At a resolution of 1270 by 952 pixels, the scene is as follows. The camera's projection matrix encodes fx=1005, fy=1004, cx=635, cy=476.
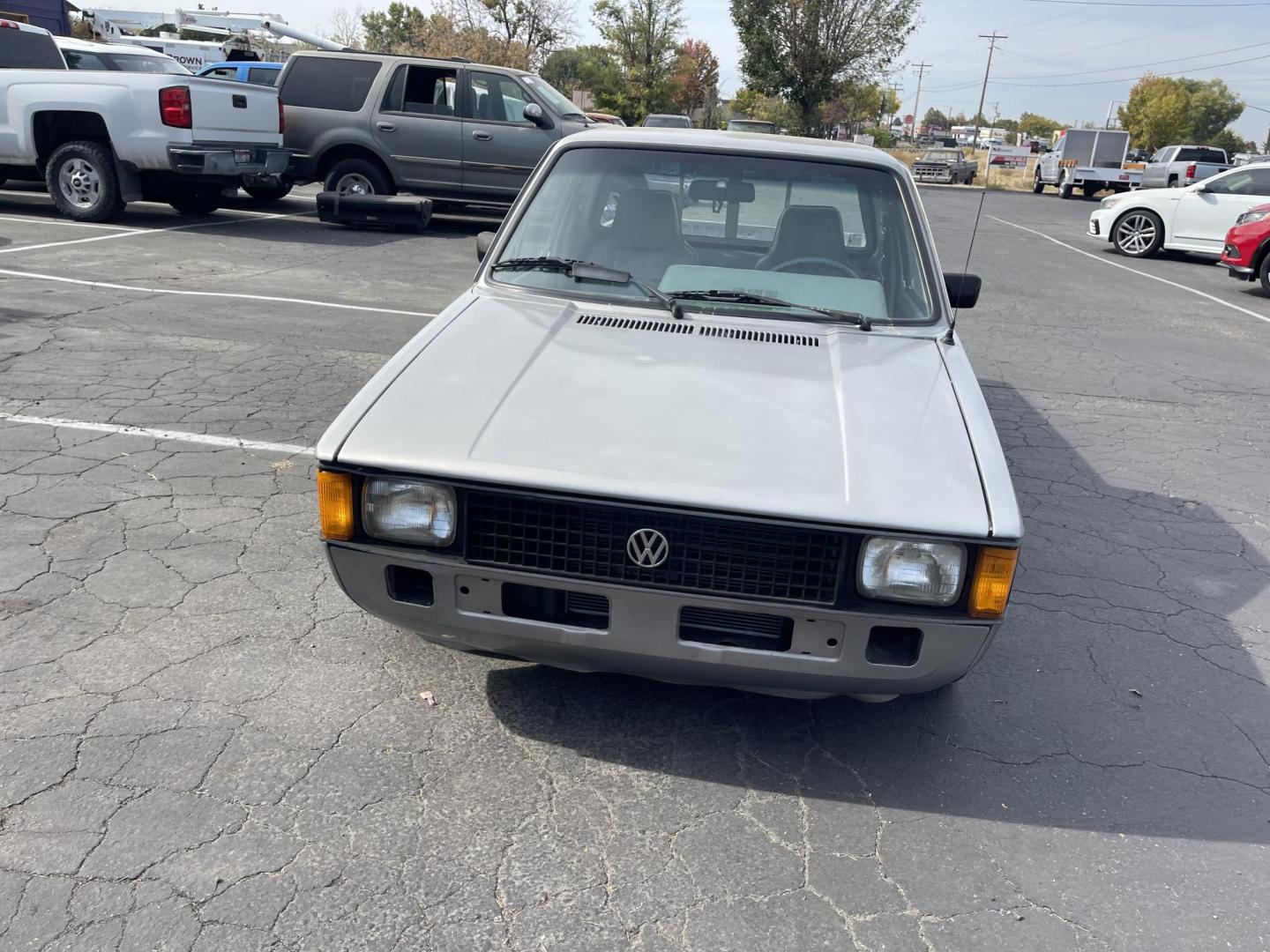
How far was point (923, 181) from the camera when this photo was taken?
3875 cm

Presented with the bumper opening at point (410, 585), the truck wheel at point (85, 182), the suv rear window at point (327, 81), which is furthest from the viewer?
the suv rear window at point (327, 81)

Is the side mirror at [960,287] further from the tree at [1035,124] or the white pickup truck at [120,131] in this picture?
the tree at [1035,124]

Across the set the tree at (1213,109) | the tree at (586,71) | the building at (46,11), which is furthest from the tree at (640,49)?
the tree at (1213,109)

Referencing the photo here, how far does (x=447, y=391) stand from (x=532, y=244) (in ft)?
3.91

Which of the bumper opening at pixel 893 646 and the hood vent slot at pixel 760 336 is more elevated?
the hood vent slot at pixel 760 336

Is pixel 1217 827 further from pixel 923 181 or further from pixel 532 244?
pixel 923 181

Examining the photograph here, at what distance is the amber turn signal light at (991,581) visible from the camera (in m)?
2.46

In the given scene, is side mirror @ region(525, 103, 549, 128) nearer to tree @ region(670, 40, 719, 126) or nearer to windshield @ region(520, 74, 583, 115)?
windshield @ region(520, 74, 583, 115)

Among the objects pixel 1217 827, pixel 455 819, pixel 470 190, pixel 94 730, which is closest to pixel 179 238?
pixel 470 190

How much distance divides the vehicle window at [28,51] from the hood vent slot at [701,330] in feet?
38.3

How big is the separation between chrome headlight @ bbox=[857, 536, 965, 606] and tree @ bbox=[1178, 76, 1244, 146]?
111749mm

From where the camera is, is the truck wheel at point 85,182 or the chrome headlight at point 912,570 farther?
the truck wheel at point 85,182

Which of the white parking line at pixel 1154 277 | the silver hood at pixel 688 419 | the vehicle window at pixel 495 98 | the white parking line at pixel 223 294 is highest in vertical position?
the vehicle window at pixel 495 98

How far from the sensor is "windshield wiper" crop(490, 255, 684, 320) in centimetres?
358
